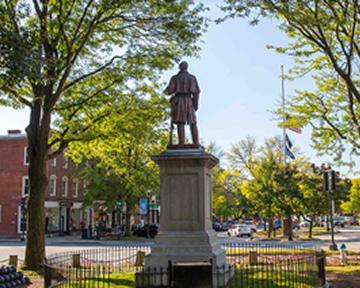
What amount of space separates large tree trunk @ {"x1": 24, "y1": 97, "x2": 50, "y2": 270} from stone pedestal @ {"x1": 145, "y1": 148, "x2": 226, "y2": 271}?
23.7 ft

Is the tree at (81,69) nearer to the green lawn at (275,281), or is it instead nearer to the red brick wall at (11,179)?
the green lawn at (275,281)

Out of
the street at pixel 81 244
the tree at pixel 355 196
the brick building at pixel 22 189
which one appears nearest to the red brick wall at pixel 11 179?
the brick building at pixel 22 189

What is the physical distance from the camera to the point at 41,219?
1781cm

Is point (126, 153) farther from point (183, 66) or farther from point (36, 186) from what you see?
point (183, 66)

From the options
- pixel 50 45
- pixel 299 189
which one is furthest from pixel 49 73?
pixel 299 189

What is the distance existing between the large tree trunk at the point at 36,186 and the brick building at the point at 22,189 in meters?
29.4

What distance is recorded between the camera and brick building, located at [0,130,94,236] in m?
47.8

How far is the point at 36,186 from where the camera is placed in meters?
17.9

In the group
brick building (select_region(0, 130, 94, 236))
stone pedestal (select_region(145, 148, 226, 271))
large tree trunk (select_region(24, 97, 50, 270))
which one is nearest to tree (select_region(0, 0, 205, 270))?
large tree trunk (select_region(24, 97, 50, 270))

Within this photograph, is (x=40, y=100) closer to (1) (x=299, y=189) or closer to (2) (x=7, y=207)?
(1) (x=299, y=189)

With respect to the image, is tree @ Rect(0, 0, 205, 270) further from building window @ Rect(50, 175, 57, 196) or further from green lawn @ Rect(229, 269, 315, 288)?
building window @ Rect(50, 175, 57, 196)

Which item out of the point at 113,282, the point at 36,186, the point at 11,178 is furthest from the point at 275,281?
the point at 11,178

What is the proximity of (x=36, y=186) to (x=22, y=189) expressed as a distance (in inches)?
1293

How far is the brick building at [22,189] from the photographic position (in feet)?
157
